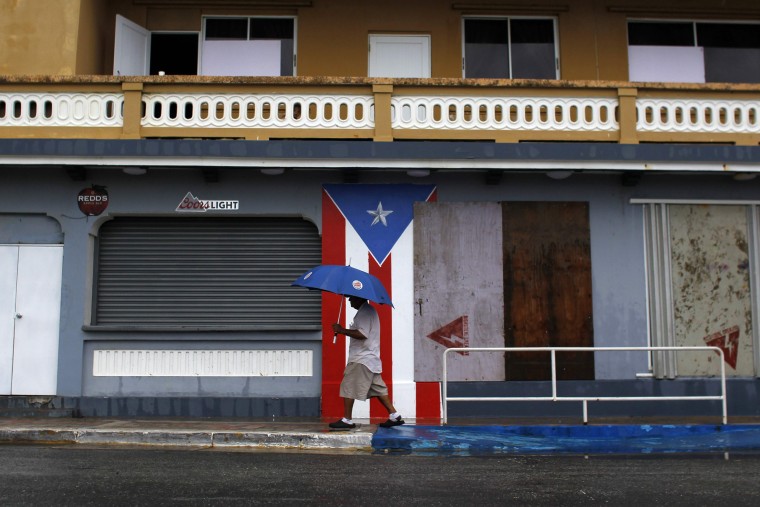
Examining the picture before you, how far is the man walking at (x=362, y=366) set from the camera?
9898 mm

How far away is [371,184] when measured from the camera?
12320 mm

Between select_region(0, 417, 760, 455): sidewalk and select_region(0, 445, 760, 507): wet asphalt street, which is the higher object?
select_region(0, 417, 760, 455): sidewalk

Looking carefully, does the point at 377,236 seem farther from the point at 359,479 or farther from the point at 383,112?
the point at 359,479

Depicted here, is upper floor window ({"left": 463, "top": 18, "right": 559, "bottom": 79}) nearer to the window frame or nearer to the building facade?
the window frame

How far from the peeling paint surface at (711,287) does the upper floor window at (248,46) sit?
24.4 ft

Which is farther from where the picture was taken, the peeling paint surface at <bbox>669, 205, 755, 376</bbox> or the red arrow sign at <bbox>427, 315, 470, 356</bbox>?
the peeling paint surface at <bbox>669, 205, 755, 376</bbox>

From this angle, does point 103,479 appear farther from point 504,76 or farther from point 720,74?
point 720,74

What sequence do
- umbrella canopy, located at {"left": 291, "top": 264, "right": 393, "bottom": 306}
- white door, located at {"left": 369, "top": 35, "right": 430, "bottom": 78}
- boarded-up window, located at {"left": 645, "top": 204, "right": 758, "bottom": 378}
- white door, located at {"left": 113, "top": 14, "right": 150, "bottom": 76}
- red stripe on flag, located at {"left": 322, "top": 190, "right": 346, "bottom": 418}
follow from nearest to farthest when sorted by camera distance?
1. umbrella canopy, located at {"left": 291, "top": 264, "right": 393, "bottom": 306}
2. red stripe on flag, located at {"left": 322, "top": 190, "right": 346, "bottom": 418}
3. boarded-up window, located at {"left": 645, "top": 204, "right": 758, "bottom": 378}
4. white door, located at {"left": 113, "top": 14, "right": 150, "bottom": 76}
5. white door, located at {"left": 369, "top": 35, "right": 430, "bottom": 78}

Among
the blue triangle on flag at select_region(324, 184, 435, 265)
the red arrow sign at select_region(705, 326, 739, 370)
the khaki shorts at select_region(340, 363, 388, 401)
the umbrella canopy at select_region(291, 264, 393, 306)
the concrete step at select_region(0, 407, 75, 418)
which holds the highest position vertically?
the blue triangle on flag at select_region(324, 184, 435, 265)

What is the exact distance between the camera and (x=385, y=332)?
1201 centimetres

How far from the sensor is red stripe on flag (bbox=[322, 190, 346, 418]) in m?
11.8

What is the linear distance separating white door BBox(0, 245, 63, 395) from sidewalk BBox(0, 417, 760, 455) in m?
1.70

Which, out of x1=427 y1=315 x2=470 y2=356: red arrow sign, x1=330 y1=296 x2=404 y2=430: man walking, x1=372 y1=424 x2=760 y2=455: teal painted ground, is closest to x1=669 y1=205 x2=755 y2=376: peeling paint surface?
x1=372 y1=424 x2=760 y2=455: teal painted ground

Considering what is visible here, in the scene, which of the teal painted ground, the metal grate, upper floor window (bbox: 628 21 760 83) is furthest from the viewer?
upper floor window (bbox: 628 21 760 83)
